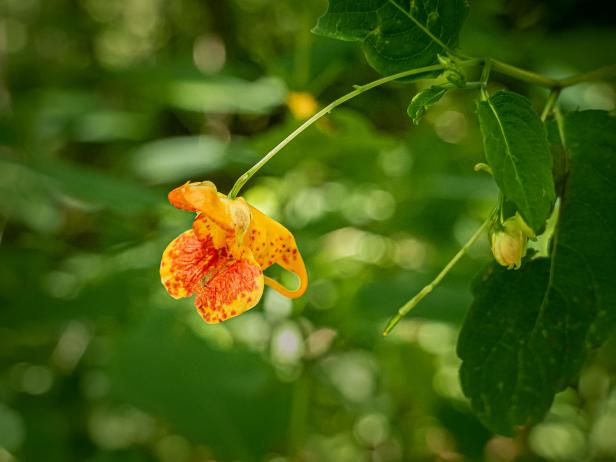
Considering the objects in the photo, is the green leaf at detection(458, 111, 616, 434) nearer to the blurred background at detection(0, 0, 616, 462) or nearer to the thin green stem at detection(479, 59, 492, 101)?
the thin green stem at detection(479, 59, 492, 101)

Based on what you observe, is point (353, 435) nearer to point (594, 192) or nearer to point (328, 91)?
point (328, 91)

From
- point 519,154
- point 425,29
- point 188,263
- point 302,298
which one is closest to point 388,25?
point 425,29

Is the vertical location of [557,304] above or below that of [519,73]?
below

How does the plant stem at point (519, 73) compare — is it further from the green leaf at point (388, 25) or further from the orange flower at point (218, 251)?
the orange flower at point (218, 251)

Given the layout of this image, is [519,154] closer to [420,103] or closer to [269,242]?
[420,103]

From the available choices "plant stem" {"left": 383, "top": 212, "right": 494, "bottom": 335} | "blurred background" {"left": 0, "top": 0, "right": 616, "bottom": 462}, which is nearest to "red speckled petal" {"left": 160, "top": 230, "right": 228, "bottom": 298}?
"plant stem" {"left": 383, "top": 212, "right": 494, "bottom": 335}

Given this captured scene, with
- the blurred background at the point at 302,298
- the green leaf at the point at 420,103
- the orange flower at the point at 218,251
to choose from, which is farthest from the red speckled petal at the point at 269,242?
the blurred background at the point at 302,298

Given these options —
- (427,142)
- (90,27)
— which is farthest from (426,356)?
(90,27)
